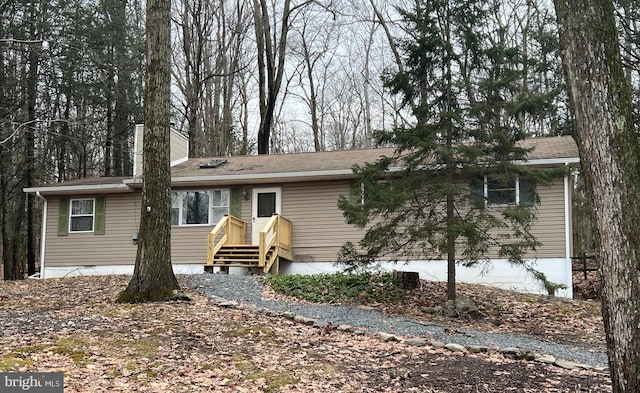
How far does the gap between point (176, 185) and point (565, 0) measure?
1181 cm

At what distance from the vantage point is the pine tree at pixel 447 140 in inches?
340

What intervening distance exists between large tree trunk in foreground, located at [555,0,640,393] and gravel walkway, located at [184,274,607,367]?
9.73 ft

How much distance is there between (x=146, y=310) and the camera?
24.5ft

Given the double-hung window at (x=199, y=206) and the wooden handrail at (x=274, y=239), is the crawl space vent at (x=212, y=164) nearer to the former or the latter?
the double-hung window at (x=199, y=206)

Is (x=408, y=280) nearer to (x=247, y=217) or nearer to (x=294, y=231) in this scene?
(x=294, y=231)

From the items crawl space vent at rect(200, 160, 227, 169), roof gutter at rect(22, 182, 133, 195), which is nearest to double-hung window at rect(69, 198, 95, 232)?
roof gutter at rect(22, 182, 133, 195)

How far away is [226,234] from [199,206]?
1.74 m

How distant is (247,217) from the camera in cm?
1398

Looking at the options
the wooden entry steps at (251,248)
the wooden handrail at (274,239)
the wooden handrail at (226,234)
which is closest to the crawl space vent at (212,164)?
the wooden handrail at (226,234)

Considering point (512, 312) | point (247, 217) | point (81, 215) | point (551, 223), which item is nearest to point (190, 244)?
point (247, 217)

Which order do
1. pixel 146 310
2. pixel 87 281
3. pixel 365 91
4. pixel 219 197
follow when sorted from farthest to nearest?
pixel 365 91
pixel 219 197
pixel 87 281
pixel 146 310

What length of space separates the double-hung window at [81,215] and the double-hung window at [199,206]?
2495 mm

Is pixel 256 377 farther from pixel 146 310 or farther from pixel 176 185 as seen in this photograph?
pixel 176 185

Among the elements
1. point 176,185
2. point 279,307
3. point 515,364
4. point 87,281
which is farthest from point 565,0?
point 176,185
